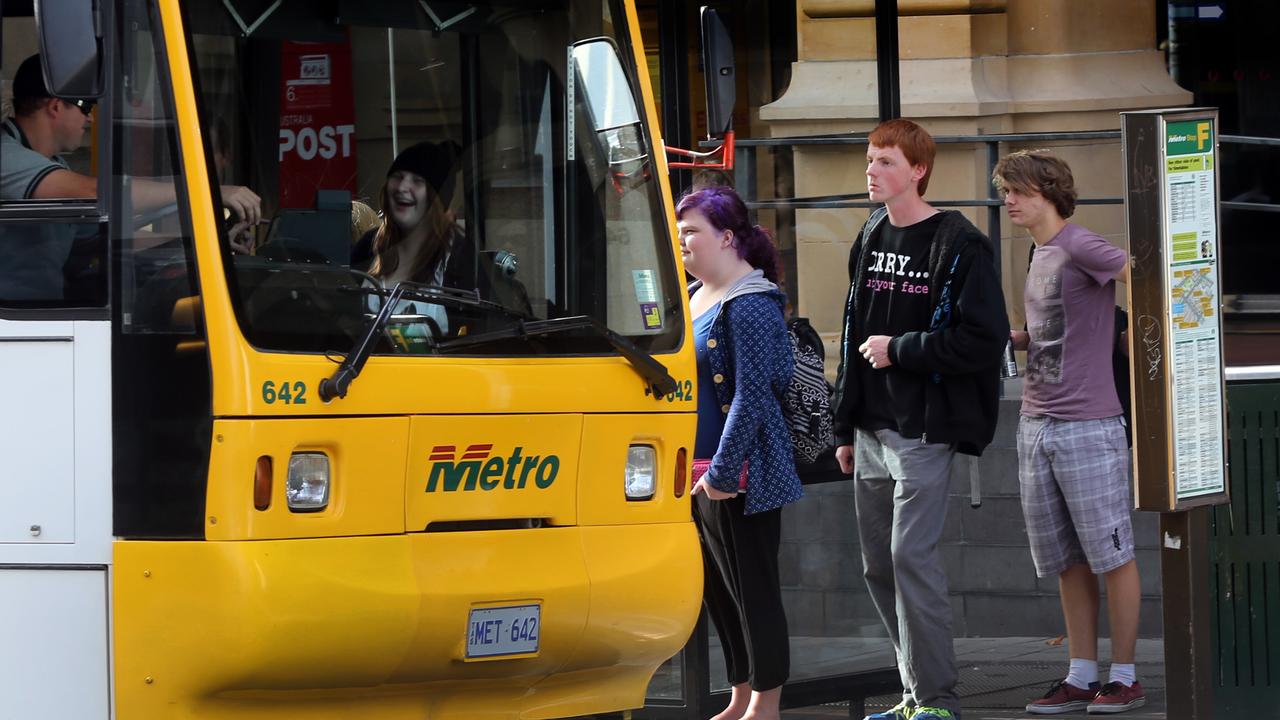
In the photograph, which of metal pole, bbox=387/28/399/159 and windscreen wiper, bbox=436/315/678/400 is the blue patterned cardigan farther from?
metal pole, bbox=387/28/399/159

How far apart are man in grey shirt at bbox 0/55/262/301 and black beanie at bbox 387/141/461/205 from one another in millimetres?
499

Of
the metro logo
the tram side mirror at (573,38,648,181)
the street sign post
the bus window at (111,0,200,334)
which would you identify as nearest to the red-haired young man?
the street sign post

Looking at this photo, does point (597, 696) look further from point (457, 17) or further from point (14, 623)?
point (457, 17)

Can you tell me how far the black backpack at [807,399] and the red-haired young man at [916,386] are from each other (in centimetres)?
11

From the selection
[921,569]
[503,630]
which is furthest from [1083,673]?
[503,630]

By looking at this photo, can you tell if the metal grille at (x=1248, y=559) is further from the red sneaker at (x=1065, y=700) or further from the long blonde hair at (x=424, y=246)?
the long blonde hair at (x=424, y=246)

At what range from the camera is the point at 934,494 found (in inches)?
245

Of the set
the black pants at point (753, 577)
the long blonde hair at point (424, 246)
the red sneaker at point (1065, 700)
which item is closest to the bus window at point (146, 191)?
the long blonde hair at point (424, 246)

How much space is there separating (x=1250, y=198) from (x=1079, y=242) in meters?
6.22

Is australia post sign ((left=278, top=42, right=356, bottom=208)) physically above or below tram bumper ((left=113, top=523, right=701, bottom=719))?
above

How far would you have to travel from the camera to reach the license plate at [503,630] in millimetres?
5121

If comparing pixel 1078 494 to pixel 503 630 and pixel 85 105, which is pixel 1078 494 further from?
pixel 85 105

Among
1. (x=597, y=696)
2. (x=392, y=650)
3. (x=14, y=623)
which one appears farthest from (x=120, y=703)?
(x=597, y=696)

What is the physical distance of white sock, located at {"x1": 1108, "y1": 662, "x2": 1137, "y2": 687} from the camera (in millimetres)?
6918
